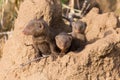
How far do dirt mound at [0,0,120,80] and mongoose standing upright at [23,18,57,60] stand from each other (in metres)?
0.10

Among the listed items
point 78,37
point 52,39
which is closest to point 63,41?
point 52,39

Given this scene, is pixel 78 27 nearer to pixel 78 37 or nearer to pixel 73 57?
pixel 78 37

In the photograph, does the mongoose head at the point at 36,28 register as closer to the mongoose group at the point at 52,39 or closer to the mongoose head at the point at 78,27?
the mongoose group at the point at 52,39

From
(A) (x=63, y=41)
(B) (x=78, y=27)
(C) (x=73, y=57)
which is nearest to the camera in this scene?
(A) (x=63, y=41)

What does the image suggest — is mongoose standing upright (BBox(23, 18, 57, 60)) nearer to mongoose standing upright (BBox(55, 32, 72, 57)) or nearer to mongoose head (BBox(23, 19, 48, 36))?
mongoose head (BBox(23, 19, 48, 36))

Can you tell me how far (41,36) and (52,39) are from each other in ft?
0.43

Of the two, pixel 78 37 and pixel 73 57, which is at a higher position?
pixel 78 37

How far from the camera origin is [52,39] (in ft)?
12.5

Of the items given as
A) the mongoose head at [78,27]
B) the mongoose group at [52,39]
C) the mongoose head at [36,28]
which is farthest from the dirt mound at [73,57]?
the mongoose head at [36,28]

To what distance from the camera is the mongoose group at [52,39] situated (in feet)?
12.0

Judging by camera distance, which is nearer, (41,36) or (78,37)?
(41,36)

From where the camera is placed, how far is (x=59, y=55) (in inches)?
151

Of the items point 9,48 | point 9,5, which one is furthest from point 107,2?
point 9,48

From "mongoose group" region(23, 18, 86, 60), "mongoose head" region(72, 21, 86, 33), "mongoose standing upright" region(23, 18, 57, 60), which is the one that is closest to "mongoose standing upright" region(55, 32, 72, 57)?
"mongoose group" region(23, 18, 86, 60)
